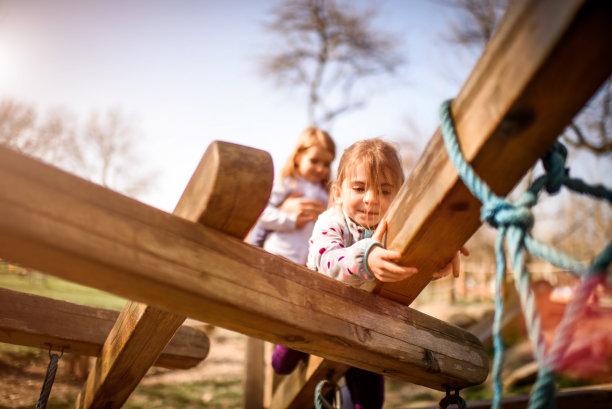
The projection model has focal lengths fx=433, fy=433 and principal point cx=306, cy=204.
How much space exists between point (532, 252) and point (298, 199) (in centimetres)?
213

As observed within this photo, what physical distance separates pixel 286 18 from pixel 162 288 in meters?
10.8

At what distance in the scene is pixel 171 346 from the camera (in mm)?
1842

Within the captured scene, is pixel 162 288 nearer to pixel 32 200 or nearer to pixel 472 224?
pixel 32 200

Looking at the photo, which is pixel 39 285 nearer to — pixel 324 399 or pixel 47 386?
pixel 47 386

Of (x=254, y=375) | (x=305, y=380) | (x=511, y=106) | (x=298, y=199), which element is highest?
(x=511, y=106)

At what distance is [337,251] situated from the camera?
1318 millimetres

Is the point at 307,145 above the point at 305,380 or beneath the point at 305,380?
above

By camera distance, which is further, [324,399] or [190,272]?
[324,399]

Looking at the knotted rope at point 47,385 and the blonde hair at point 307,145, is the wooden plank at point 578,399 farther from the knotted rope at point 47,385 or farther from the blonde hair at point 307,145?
the knotted rope at point 47,385

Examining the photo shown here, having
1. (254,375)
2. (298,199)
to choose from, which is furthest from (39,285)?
(298,199)

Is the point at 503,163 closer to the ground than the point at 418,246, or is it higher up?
higher up

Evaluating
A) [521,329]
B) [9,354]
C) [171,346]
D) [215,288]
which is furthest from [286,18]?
[215,288]

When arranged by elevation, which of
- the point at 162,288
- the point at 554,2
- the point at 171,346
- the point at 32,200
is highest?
the point at 554,2

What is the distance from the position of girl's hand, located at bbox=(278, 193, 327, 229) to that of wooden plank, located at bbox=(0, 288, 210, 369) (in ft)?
4.09
